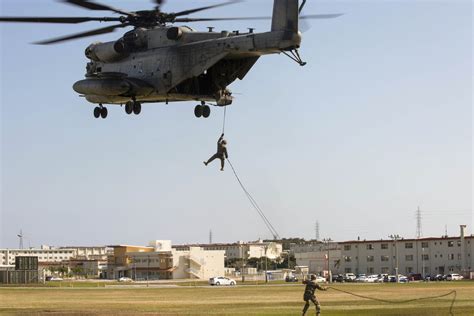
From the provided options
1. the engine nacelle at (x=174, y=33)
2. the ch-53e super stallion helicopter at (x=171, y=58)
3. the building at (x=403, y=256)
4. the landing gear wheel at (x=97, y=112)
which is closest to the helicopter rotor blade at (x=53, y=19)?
the ch-53e super stallion helicopter at (x=171, y=58)

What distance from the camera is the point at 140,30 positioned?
40656 mm

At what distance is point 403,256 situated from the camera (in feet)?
516

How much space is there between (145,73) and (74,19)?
211 inches

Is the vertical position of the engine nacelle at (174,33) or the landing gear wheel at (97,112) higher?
the engine nacelle at (174,33)

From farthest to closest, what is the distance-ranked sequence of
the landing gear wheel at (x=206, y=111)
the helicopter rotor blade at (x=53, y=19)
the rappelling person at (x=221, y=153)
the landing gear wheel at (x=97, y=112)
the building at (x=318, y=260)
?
the building at (x=318, y=260) → the landing gear wheel at (x=97, y=112) → the landing gear wheel at (x=206, y=111) → the rappelling person at (x=221, y=153) → the helicopter rotor blade at (x=53, y=19)

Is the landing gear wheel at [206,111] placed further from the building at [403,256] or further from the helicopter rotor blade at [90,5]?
the building at [403,256]

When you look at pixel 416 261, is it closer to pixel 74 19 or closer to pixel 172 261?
pixel 172 261

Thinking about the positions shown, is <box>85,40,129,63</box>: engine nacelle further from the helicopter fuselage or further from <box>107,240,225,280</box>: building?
<box>107,240,225,280</box>: building

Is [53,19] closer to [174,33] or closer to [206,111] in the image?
[174,33]

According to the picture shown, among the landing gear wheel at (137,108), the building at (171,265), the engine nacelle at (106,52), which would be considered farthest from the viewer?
the building at (171,265)

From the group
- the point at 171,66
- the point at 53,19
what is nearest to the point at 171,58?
the point at 171,66

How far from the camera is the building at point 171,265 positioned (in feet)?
509

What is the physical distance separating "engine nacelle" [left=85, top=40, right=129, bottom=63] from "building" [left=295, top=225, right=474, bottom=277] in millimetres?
110224

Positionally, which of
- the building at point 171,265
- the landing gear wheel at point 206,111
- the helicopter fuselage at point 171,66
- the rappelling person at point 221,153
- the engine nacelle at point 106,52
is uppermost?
the engine nacelle at point 106,52
